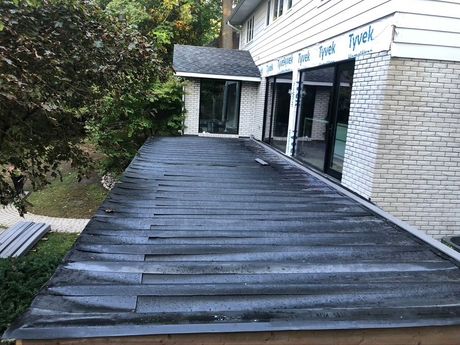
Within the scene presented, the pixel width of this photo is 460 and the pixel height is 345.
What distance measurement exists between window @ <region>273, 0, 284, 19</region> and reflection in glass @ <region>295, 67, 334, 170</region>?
338cm

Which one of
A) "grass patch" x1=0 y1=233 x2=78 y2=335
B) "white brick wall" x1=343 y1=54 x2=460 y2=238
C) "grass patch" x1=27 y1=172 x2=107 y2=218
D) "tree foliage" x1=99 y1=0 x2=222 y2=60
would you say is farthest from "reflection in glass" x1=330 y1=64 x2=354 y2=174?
"tree foliage" x1=99 y1=0 x2=222 y2=60

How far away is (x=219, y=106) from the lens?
591 inches

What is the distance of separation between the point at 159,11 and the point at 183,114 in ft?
36.7

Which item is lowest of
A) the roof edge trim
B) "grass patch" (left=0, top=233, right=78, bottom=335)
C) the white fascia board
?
"grass patch" (left=0, top=233, right=78, bottom=335)

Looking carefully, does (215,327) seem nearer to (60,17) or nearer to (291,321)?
(291,321)

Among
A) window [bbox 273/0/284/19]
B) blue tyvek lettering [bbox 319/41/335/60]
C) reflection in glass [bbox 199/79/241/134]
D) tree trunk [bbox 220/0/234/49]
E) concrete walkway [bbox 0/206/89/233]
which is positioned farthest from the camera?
tree trunk [bbox 220/0/234/49]

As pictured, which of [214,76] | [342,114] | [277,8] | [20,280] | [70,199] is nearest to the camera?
[20,280]

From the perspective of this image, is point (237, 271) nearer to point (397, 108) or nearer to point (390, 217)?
point (390, 217)

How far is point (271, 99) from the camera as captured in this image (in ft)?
44.0

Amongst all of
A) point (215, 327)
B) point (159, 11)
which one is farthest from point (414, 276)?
point (159, 11)

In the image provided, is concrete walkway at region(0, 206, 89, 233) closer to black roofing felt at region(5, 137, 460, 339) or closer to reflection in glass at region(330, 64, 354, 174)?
black roofing felt at region(5, 137, 460, 339)

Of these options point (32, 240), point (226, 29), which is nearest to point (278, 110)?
point (32, 240)

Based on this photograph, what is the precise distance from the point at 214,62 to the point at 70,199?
23.6 feet

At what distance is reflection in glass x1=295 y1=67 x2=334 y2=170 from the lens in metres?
7.99
